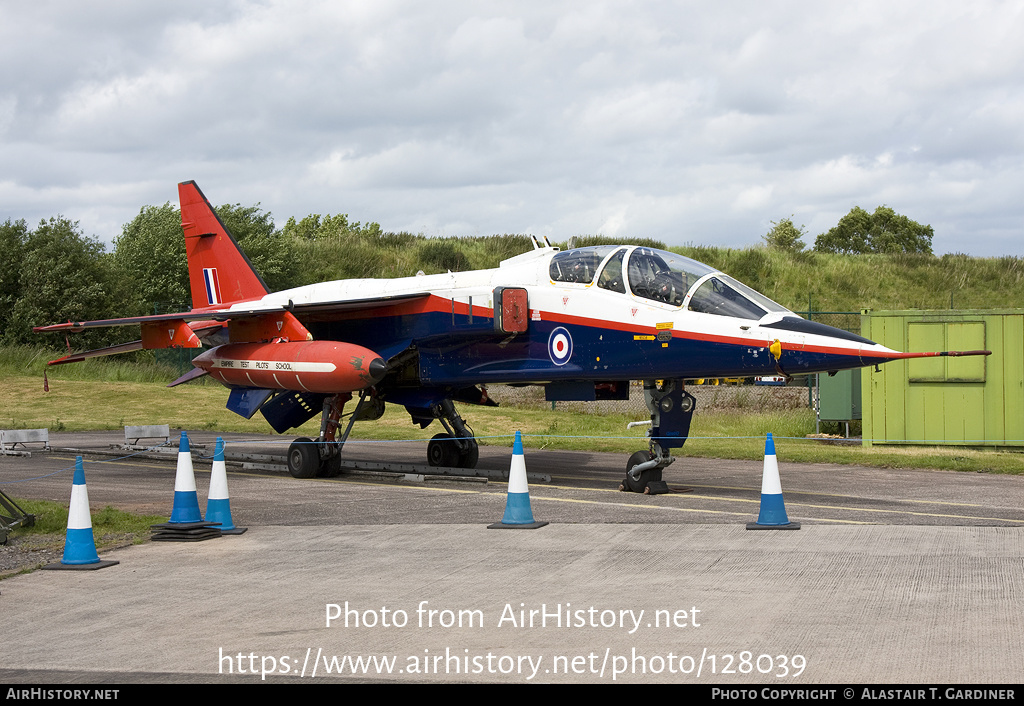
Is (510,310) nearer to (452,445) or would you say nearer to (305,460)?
(452,445)

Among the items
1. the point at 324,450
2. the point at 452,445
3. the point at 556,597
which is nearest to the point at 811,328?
the point at 556,597

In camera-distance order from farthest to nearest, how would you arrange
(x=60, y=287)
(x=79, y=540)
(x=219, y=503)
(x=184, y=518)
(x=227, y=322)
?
(x=60, y=287), (x=227, y=322), (x=219, y=503), (x=184, y=518), (x=79, y=540)

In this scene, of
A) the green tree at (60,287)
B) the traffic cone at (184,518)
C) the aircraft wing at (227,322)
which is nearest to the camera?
the traffic cone at (184,518)

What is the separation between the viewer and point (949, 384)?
18.3m

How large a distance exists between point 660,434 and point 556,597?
6.10 m

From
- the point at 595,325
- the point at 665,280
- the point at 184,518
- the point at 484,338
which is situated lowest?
the point at 184,518

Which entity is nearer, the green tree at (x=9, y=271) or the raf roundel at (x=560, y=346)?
the raf roundel at (x=560, y=346)

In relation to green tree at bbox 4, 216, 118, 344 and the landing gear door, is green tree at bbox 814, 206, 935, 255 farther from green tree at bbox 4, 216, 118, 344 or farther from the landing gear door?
the landing gear door

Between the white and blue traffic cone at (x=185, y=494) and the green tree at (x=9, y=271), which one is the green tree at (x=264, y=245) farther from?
the white and blue traffic cone at (x=185, y=494)

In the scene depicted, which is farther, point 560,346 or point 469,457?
point 469,457

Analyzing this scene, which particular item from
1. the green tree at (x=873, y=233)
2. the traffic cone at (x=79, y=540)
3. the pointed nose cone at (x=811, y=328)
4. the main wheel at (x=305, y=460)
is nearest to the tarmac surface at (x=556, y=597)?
the traffic cone at (x=79, y=540)

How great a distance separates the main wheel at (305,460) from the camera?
51.4ft

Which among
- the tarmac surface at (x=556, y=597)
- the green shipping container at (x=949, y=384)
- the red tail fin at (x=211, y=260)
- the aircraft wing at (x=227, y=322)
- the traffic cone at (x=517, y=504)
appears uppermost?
the red tail fin at (x=211, y=260)

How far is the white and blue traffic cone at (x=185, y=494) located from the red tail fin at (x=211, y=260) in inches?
338
